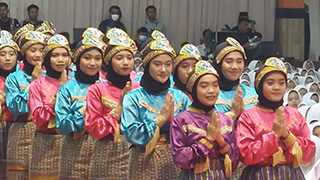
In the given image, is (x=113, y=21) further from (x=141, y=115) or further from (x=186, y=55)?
(x=141, y=115)

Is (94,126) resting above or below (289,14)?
below

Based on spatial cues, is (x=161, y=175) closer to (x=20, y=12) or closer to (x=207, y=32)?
(x=207, y=32)

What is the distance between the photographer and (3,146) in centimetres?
955

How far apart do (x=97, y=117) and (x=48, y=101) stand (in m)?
1.03

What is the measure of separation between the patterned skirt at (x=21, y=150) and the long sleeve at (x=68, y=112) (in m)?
1.07

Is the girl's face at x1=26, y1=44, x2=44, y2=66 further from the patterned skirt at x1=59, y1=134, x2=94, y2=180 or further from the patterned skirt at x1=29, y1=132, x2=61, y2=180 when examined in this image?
the patterned skirt at x1=59, y1=134, x2=94, y2=180

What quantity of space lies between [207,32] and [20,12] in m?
3.77

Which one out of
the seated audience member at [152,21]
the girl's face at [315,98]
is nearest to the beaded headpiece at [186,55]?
the girl's face at [315,98]

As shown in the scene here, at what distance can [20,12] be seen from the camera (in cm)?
1797

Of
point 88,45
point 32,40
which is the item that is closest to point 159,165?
point 88,45

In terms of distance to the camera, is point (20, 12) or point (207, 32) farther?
point (20, 12)

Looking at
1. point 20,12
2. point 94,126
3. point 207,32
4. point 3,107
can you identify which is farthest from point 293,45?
point 94,126

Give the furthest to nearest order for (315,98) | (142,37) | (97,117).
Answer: (142,37), (315,98), (97,117)

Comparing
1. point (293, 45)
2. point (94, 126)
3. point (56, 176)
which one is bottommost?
point (56, 176)
